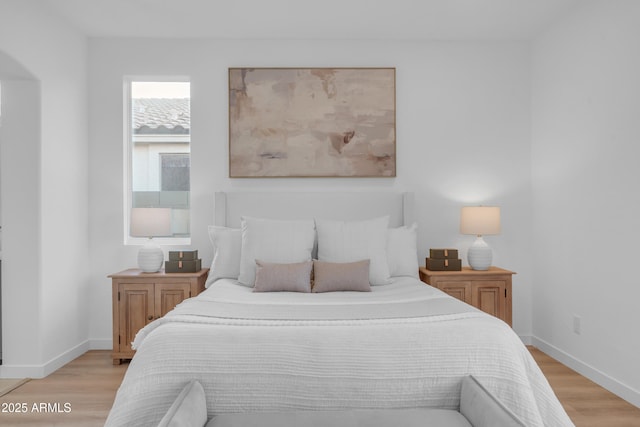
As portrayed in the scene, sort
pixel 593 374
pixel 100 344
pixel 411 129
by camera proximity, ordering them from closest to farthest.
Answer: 1. pixel 593 374
2. pixel 100 344
3. pixel 411 129

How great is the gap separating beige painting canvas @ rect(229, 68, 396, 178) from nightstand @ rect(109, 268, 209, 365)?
1.11 meters

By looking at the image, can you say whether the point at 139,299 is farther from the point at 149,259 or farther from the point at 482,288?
the point at 482,288

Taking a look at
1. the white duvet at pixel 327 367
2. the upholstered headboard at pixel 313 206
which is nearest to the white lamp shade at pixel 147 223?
the upholstered headboard at pixel 313 206

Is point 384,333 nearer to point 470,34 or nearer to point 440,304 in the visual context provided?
point 440,304

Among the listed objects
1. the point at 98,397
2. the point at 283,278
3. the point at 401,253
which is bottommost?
the point at 98,397

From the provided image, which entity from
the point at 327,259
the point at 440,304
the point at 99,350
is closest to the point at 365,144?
the point at 327,259

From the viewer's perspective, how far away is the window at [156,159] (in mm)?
4086

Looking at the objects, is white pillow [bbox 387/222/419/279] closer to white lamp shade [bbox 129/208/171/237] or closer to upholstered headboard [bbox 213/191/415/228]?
upholstered headboard [bbox 213/191/415/228]

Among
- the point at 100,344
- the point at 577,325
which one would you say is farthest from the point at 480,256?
the point at 100,344

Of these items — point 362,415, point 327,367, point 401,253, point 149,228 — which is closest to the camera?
point 362,415

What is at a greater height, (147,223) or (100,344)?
(147,223)

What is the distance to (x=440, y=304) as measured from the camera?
7.68 feet

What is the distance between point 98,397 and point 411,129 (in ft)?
10.7

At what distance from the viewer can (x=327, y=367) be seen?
1771 millimetres
